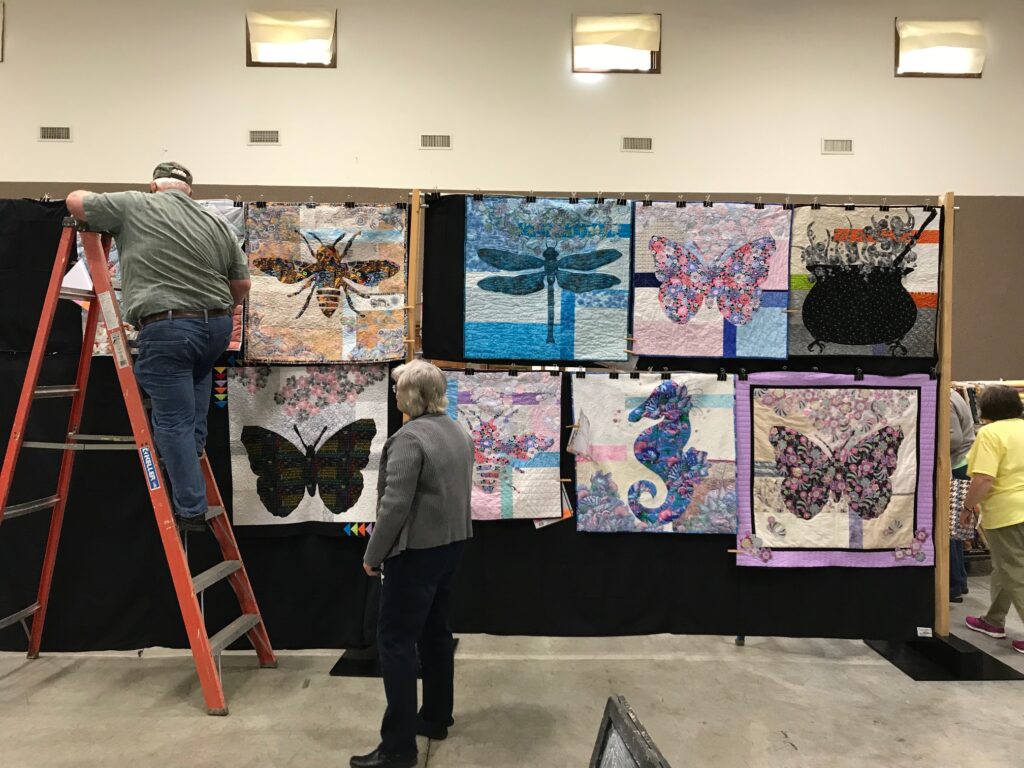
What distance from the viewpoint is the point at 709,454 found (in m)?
3.01

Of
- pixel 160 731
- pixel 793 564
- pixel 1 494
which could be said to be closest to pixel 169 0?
pixel 1 494

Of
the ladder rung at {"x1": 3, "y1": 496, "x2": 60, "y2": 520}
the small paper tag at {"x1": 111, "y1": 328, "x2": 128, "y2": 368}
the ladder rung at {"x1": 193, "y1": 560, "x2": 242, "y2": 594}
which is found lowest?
the ladder rung at {"x1": 193, "y1": 560, "x2": 242, "y2": 594}

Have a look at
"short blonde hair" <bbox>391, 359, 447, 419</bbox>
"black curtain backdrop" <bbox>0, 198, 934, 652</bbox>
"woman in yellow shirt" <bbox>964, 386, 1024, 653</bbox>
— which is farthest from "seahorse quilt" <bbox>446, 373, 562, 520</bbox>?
"woman in yellow shirt" <bbox>964, 386, 1024, 653</bbox>

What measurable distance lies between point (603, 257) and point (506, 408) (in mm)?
846

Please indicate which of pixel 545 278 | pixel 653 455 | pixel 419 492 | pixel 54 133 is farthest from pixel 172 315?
pixel 54 133

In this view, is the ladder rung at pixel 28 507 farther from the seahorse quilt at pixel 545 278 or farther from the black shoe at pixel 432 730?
the seahorse quilt at pixel 545 278

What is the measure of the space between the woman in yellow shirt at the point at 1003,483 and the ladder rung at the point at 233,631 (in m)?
3.53

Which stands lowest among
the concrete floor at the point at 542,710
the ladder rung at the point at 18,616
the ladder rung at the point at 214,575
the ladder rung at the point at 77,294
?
the concrete floor at the point at 542,710

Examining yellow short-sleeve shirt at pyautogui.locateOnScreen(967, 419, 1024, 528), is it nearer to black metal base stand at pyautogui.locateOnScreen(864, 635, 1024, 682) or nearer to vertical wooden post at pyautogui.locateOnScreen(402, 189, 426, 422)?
black metal base stand at pyautogui.locateOnScreen(864, 635, 1024, 682)

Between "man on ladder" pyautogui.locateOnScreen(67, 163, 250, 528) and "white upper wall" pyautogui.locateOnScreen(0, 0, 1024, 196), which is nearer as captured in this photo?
"man on ladder" pyautogui.locateOnScreen(67, 163, 250, 528)

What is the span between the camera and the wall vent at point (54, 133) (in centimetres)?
435

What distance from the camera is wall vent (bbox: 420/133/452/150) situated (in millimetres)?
4453

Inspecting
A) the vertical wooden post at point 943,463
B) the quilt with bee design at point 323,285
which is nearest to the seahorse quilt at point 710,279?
the vertical wooden post at point 943,463

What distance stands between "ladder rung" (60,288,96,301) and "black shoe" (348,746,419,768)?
2.16 metres
